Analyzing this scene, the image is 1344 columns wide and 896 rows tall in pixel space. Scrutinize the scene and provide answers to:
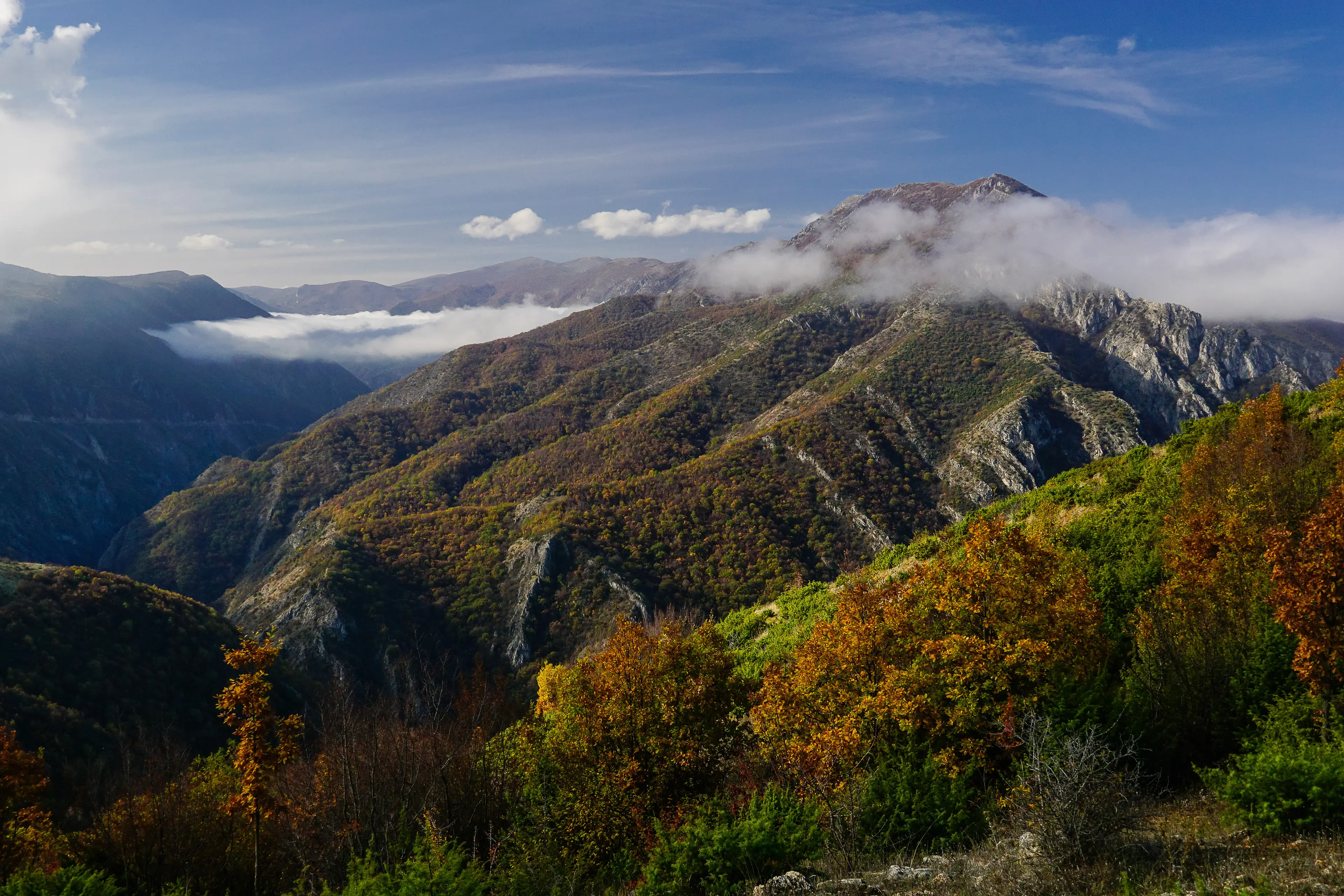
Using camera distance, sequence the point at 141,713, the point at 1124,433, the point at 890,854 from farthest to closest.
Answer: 1. the point at 1124,433
2. the point at 141,713
3. the point at 890,854

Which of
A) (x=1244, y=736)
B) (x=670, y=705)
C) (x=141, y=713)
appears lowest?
(x=141, y=713)

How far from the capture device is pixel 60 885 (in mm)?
14805

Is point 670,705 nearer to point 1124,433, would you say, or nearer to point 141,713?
point 141,713

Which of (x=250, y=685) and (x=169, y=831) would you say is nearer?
(x=250, y=685)

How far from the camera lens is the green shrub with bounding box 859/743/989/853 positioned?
50.3ft

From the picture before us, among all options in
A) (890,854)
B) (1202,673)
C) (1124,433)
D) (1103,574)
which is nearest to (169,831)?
(890,854)

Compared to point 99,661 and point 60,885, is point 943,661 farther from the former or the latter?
point 99,661

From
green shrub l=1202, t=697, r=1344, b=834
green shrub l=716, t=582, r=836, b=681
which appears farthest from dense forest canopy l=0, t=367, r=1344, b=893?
green shrub l=716, t=582, r=836, b=681

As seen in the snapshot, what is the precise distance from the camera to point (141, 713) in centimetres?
5562

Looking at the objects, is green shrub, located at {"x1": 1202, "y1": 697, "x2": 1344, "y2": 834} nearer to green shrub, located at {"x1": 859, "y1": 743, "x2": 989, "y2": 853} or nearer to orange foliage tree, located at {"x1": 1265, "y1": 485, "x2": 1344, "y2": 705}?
orange foliage tree, located at {"x1": 1265, "y1": 485, "x2": 1344, "y2": 705}

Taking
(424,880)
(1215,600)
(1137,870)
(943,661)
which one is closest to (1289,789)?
(1137,870)

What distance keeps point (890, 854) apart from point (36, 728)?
6132cm

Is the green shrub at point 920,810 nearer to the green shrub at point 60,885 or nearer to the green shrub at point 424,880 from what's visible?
the green shrub at point 424,880

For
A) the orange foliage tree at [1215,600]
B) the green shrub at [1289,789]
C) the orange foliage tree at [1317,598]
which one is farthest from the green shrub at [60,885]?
the orange foliage tree at [1317,598]
